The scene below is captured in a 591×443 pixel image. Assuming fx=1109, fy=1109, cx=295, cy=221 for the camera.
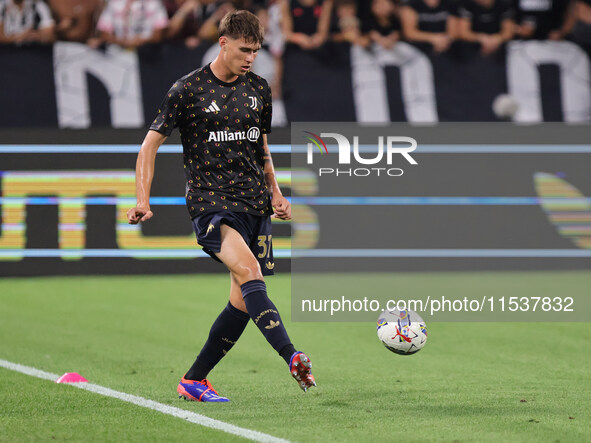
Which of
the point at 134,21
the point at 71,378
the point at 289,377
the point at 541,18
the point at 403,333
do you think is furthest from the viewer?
the point at 541,18

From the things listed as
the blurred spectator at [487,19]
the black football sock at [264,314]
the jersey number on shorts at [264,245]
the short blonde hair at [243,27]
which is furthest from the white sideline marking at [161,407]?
the blurred spectator at [487,19]

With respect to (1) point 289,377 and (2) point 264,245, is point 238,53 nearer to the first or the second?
(2) point 264,245

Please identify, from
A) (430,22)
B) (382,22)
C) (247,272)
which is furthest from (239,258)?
(430,22)

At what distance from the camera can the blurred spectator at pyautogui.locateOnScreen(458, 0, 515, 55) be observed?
1702 centimetres

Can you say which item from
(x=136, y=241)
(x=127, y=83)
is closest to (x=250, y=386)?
(x=136, y=241)

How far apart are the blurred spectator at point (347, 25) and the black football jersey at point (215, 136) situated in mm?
10502

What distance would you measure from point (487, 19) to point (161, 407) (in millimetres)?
12155

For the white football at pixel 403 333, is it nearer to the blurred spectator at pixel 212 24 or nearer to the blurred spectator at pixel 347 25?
the blurred spectator at pixel 212 24

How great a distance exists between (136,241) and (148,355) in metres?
6.13

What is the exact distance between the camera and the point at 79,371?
777 cm

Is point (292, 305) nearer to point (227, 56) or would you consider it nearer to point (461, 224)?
point (461, 224)

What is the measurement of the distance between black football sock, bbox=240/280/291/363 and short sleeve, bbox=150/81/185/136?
0.99m

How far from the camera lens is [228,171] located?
6.32 metres

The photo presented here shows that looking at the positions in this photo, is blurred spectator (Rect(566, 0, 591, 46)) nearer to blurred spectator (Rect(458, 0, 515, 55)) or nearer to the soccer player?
blurred spectator (Rect(458, 0, 515, 55))
